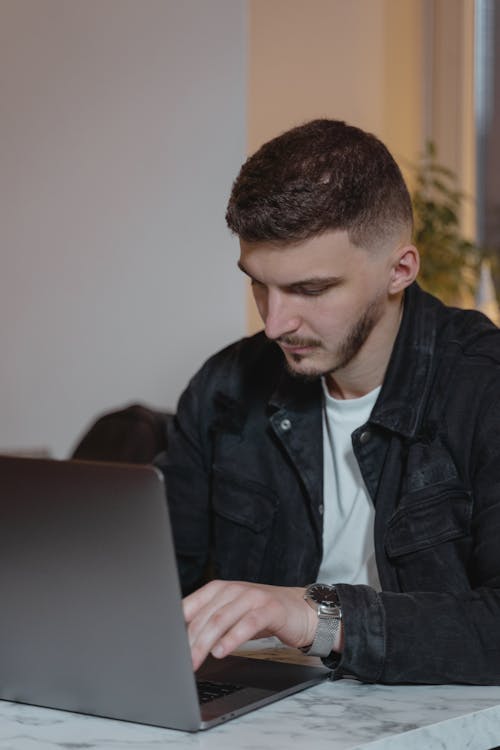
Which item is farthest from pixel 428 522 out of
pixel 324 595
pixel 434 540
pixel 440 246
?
pixel 440 246

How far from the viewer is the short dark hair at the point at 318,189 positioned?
5.13 feet

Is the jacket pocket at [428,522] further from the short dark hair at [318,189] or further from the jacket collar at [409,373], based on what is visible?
the short dark hair at [318,189]

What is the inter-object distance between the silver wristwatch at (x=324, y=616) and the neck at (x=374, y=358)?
484mm

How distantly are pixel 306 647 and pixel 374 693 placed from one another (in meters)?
0.09

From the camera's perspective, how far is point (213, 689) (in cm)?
124

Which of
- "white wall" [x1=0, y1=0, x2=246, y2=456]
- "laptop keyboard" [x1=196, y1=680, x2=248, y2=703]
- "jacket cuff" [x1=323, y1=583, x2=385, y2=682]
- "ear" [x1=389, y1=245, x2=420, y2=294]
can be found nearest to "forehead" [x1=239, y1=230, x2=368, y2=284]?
"ear" [x1=389, y1=245, x2=420, y2=294]

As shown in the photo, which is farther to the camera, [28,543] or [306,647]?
[306,647]

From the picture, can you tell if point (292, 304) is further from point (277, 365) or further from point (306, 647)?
point (306, 647)

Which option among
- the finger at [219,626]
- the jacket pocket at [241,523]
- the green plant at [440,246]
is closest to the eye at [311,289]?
the jacket pocket at [241,523]

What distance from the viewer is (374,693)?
1279 mm

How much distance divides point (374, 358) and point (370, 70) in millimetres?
2681

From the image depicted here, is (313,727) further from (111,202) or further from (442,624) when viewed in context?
→ (111,202)

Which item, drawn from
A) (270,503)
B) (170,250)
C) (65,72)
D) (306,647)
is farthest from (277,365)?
(65,72)

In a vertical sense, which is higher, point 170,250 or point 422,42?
point 422,42
